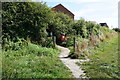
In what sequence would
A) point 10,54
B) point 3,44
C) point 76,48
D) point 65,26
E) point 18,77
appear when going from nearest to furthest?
point 18,77, point 10,54, point 3,44, point 76,48, point 65,26

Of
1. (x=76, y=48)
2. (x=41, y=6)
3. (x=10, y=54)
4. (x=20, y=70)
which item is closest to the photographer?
(x=20, y=70)

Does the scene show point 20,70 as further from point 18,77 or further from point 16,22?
point 16,22

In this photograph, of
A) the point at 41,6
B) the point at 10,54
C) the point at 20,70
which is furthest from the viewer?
the point at 41,6

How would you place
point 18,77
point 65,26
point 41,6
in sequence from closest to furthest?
point 18,77, point 41,6, point 65,26

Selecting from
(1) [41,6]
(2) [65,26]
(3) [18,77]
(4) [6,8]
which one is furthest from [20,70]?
(2) [65,26]

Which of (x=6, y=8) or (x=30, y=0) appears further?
(x=30, y=0)

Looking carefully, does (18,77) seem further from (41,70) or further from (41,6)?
(41,6)

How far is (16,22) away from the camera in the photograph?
9.27 m

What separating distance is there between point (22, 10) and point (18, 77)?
21.1ft

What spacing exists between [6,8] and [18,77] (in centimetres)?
613

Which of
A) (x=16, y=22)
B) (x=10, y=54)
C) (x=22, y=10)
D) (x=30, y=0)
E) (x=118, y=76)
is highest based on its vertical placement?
Answer: (x=30, y=0)

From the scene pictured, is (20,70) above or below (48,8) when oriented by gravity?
below

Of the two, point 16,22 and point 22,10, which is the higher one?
point 22,10

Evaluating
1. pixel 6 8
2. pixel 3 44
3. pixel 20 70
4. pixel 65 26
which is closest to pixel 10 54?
pixel 3 44
